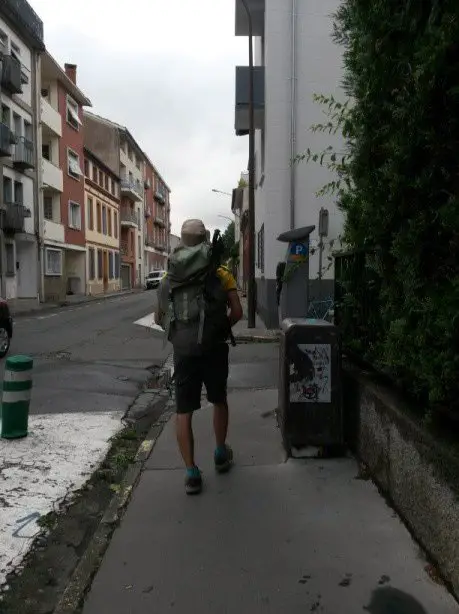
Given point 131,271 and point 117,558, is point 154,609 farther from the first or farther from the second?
point 131,271

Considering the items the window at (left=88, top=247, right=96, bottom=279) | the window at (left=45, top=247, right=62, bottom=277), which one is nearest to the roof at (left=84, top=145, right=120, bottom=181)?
the window at (left=88, top=247, right=96, bottom=279)

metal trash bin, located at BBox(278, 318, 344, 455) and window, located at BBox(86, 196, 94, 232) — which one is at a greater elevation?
window, located at BBox(86, 196, 94, 232)

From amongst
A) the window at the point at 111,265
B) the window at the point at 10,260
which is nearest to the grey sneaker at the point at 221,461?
the window at the point at 10,260

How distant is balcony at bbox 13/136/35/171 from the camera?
26.0 meters

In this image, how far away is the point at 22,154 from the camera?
26.1 meters

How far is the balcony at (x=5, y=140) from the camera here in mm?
23719

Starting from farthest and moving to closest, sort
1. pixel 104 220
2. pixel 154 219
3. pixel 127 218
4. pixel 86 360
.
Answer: pixel 154 219 → pixel 127 218 → pixel 104 220 → pixel 86 360

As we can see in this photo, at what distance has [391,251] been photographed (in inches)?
121

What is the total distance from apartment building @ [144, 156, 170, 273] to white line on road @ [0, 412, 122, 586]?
59548 mm

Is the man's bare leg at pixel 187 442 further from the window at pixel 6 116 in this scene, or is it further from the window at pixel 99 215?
the window at pixel 99 215

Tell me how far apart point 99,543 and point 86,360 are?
7070 mm

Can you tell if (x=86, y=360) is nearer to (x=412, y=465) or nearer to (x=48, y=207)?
(x=412, y=465)

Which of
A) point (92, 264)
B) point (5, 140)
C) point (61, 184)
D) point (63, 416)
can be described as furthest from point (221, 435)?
point (92, 264)

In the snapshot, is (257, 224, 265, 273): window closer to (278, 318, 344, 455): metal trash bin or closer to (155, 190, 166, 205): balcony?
(278, 318, 344, 455): metal trash bin
